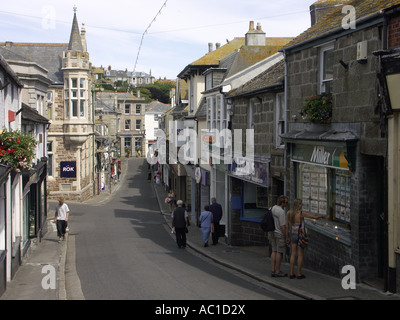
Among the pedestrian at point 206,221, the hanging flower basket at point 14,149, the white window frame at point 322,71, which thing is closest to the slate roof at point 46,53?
the pedestrian at point 206,221

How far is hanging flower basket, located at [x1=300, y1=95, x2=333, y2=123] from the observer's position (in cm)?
1179

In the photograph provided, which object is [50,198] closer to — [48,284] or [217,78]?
[217,78]

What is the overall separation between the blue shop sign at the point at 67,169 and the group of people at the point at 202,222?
69.6 feet

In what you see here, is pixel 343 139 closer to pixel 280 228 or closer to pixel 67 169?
pixel 280 228

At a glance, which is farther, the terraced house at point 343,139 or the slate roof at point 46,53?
the slate roof at point 46,53

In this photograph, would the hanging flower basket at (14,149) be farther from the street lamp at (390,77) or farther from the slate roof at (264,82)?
the street lamp at (390,77)

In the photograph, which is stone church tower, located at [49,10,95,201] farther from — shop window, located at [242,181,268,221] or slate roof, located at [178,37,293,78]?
shop window, located at [242,181,268,221]

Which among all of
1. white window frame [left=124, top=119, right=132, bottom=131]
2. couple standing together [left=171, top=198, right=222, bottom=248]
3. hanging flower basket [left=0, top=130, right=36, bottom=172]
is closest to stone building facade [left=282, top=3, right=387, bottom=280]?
couple standing together [left=171, top=198, right=222, bottom=248]

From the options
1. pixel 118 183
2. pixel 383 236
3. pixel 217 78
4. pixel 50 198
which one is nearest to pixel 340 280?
pixel 383 236

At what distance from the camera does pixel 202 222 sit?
1873 centimetres

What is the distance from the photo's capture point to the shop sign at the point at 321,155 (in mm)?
10945
